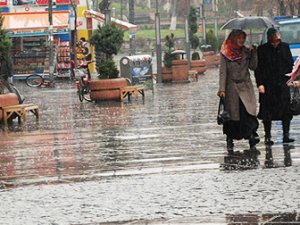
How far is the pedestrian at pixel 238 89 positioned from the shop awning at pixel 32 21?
38.5m

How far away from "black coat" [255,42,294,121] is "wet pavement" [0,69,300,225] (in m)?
0.47

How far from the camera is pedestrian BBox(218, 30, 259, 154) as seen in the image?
49.2 feet

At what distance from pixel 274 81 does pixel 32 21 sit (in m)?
40.7

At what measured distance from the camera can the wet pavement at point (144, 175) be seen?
9742 mm

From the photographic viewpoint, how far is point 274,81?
15375mm

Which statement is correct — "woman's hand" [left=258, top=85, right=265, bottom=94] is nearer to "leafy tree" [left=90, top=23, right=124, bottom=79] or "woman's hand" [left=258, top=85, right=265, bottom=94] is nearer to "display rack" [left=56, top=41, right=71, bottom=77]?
"leafy tree" [left=90, top=23, right=124, bottom=79]

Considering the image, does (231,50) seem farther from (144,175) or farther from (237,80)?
(144,175)

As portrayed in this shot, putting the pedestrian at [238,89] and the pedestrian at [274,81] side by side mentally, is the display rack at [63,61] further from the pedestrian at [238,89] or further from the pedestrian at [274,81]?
the pedestrian at [238,89]

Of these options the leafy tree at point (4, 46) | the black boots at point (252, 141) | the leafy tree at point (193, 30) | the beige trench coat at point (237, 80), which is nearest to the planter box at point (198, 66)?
the leafy tree at point (193, 30)

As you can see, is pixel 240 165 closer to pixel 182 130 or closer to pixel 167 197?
pixel 167 197

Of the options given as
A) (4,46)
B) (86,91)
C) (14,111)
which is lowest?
(86,91)

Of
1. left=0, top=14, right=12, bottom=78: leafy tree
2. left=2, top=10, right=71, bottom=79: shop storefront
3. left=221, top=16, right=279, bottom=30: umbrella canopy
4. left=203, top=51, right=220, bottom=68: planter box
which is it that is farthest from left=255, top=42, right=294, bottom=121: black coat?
left=203, top=51, right=220, bottom=68: planter box

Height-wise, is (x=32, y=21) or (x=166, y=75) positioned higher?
(x=32, y=21)

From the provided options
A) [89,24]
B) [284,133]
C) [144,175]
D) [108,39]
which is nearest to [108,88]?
[108,39]
